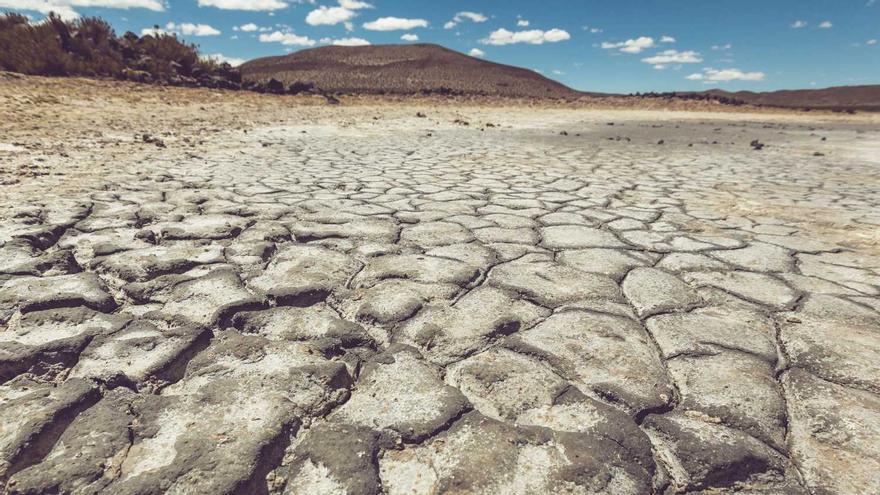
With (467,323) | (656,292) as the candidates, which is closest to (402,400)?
(467,323)

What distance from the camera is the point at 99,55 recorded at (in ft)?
29.8

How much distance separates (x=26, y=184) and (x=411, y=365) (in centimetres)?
270

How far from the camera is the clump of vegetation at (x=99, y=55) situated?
26.0ft

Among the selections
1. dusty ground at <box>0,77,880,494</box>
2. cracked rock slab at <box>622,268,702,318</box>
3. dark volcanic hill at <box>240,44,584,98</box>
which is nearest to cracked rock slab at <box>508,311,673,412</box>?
dusty ground at <box>0,77,880,494</box>

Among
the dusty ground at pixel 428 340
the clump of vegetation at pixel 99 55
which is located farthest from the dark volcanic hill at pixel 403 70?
the dusty ground at pixel 428 340

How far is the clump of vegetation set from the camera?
7.92m

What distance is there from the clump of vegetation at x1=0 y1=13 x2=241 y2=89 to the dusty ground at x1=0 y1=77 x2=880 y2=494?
674 centimetres

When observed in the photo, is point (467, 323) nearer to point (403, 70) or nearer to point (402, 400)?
point (402, 400)

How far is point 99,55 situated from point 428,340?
10824mm

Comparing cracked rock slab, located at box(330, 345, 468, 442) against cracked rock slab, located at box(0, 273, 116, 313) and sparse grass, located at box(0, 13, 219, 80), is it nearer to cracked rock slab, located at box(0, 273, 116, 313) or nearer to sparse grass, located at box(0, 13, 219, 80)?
cracked rock slab, located at box(0, 273, 116, 313)

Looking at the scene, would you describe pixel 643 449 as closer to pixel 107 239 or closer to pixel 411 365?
pixel 411 365

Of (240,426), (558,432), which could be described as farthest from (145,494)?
(558,432)

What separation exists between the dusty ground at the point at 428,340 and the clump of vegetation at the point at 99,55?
6737mm

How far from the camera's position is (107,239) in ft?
6.18
